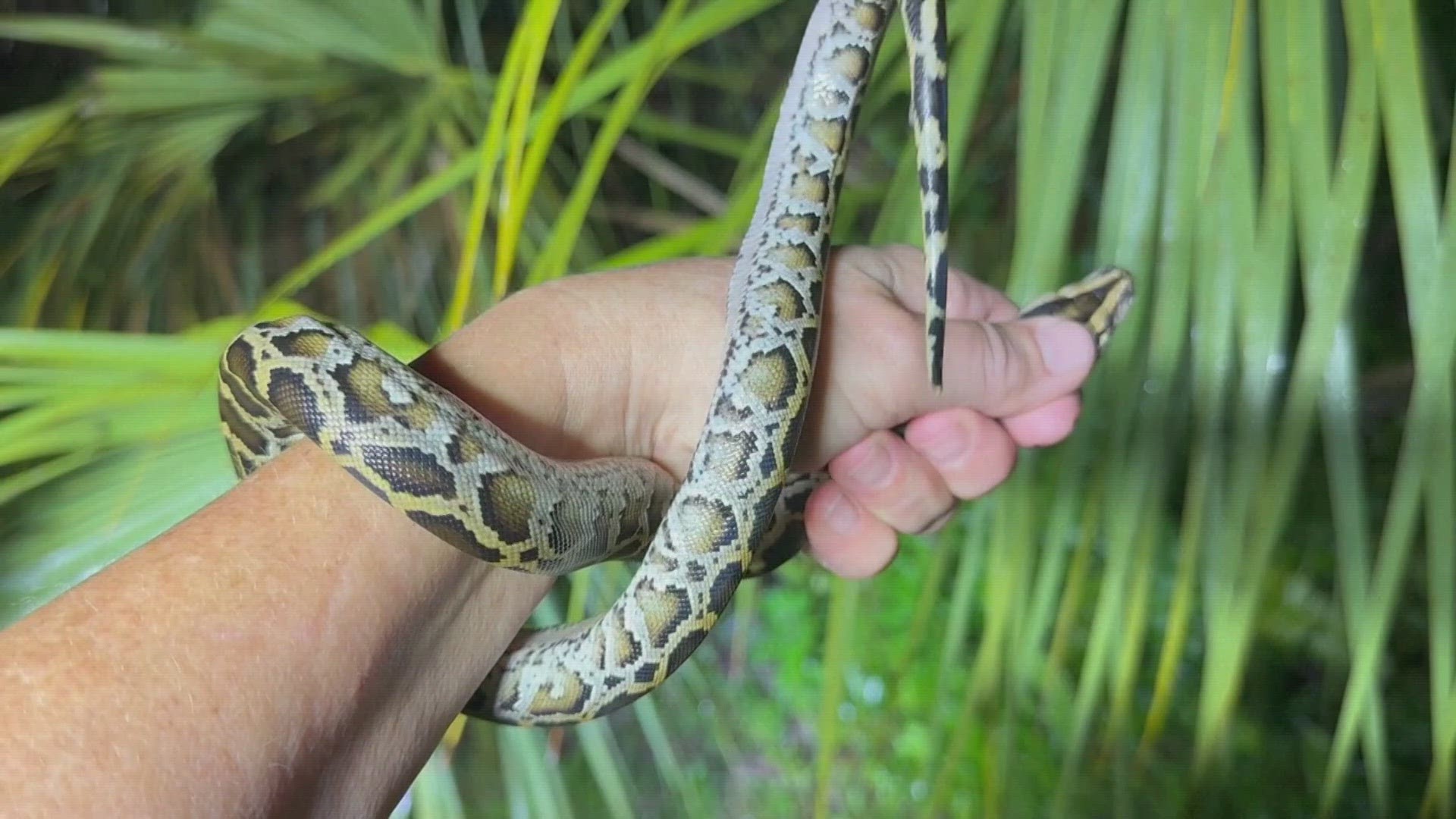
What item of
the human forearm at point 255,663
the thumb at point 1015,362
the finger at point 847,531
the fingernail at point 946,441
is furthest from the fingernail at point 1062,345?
the human forearm at point 255,663

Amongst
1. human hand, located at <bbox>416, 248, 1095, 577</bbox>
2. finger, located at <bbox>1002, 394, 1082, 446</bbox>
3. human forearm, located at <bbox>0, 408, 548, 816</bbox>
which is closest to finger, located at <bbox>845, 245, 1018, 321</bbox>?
human hand, located at <bbox>416, 248, 1095, 577</bbox>

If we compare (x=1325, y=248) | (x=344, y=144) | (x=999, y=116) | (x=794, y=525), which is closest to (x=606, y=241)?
(x=344, y=144)

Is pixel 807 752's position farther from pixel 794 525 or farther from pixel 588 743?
pixel 794 525

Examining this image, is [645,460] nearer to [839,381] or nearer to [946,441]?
[839,381]

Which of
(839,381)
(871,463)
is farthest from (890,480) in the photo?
(839,381)

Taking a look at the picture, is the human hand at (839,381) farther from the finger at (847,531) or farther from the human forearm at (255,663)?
the human forearm at (255,663)

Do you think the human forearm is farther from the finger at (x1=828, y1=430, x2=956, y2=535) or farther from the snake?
the finger at (x1=828, y1=430, x2=956, y2=535)

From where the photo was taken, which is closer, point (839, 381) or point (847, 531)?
point (839, 381)
